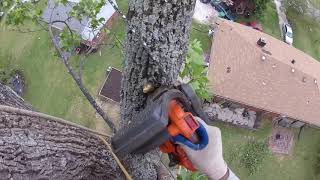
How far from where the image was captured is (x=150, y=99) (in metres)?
3.58

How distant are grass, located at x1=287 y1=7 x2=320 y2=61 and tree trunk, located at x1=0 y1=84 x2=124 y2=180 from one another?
48.7 ft

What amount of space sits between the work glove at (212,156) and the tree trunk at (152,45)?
510mm

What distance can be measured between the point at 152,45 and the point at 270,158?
12678 mm

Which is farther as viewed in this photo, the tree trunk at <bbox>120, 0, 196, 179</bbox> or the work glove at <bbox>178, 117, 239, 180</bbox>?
the work glove at <bbox>178, 117, 239, 180</bbox>

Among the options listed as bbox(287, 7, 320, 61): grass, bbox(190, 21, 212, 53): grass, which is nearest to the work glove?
bbox(190, 21, 212, 53): grass

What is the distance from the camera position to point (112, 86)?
14586mm

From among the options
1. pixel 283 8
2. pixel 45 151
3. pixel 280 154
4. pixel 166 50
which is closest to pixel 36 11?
pixel 45 151

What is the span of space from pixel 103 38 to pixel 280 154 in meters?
7.11

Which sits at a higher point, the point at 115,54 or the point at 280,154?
the point at 115,54

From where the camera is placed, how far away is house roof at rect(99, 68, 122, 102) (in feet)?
47.2

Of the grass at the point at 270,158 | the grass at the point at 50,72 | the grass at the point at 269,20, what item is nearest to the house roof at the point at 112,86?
the grass at the point at 50,72

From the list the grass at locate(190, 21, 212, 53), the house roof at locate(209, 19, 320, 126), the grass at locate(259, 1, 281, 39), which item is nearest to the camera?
the house roof at locate(209, 19, 320, 126)

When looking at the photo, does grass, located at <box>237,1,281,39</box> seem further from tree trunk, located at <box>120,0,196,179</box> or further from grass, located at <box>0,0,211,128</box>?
tree trunk, located at <box>120,0,196,179</box>

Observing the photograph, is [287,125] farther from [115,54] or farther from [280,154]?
[115,54]
